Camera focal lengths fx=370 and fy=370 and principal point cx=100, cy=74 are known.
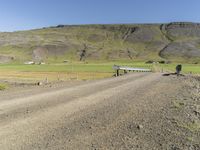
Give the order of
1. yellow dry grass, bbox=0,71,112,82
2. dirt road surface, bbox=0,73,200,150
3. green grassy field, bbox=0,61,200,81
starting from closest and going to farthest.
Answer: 1. dirt road surface, bbox=0,73,200,150
2. yellow dry grass, bbox=0,71,112,82
3. green grassy field, bbox=0,61,200,81

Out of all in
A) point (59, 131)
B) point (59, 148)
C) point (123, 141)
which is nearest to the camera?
point (59, 148)

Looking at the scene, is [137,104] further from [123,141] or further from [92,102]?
[123,141]

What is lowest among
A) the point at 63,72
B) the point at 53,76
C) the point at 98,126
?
the point at 63,72

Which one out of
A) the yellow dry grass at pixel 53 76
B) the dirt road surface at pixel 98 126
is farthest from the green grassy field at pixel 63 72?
the dirt road surface at pixel 98 126

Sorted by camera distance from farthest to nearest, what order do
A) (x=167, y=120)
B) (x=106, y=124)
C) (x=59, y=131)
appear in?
1. (x=167, y=120)
2. (x=106, y=124)
3. (x=59, y=131)

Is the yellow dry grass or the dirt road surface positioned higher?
the dirt road surface

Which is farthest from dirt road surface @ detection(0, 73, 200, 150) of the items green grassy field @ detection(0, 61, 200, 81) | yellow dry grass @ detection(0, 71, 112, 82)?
green grassy field @ detection(0, 61, 200, 81)

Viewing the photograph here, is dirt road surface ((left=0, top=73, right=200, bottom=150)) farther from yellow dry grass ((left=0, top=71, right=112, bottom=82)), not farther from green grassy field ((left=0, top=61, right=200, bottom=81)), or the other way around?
green grassy field ((left=0, top=61, right=200, bottom=81))

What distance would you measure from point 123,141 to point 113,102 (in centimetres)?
848

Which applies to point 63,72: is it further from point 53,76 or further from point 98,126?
point 98,126

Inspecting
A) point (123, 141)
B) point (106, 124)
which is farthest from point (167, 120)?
point (123, 141)

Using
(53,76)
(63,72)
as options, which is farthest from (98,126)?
(63,72)

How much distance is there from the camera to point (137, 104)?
18016 millimetres

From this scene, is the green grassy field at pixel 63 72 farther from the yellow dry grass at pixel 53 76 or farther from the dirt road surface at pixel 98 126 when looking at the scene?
the dirt road surface at pixel 98 126
